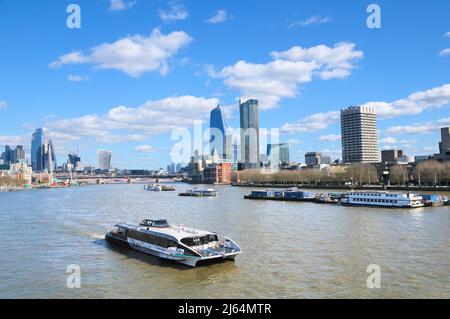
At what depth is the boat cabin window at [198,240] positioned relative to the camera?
22.1m

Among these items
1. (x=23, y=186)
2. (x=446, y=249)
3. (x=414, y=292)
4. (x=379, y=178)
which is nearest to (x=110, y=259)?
(x=414, y=292)

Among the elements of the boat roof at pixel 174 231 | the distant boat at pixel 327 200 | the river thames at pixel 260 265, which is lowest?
the river thames at pixel 260 265

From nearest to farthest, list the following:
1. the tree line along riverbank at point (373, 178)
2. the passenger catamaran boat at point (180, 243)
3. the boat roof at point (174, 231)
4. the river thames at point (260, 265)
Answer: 1. the river thames at point (260, 265)
2. the passenger catamaran boat at point (180, 243)
3. the boat roof at point (174, 231)
4. the tree line along riverbank at point (373, 178)

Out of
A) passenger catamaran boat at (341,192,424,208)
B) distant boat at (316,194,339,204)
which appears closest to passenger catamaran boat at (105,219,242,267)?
passenger catamaran boat at (341,192,424,208)

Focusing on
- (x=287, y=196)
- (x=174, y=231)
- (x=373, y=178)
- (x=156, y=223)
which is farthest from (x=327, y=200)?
(x=373, y=178)

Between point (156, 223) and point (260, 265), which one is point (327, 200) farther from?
point (260, 265)

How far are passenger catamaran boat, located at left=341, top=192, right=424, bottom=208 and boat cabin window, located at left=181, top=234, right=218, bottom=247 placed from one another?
109 ft

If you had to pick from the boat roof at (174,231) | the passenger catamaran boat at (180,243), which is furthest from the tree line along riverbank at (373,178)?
the passenger catamaran boat at (180,243)

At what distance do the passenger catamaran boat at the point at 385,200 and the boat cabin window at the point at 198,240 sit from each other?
3331cm

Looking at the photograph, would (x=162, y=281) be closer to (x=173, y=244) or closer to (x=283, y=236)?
(x=173, y=244)

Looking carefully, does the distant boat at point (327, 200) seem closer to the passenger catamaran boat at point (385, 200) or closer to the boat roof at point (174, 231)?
the passenger catamaran boat at point (385, 200)

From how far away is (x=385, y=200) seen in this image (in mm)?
50375

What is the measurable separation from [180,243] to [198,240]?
1.35 m

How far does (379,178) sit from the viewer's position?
374 feet
